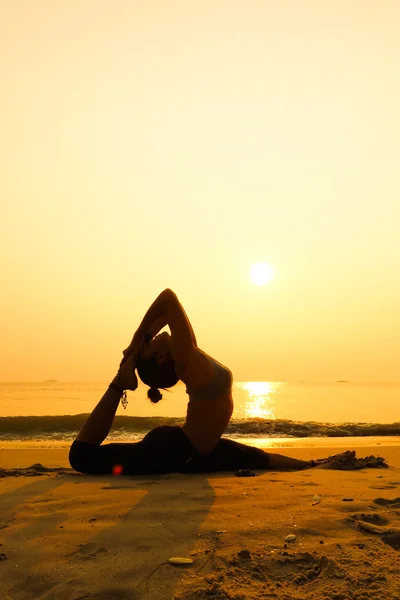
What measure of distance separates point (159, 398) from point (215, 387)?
1.79 feet

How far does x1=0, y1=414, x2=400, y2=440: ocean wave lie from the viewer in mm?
14430

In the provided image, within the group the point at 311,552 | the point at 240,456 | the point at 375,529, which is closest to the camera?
the point at 311,552

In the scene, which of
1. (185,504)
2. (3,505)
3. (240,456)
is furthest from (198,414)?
(3,505)

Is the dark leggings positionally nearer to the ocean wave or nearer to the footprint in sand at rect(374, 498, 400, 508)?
the footprint in sand at rect(374, 498, 400, 508)

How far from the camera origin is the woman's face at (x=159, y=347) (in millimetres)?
4746

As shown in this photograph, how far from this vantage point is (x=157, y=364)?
4.79 meters

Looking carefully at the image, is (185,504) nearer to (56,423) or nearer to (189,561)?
(189,561)

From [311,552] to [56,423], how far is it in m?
14.0

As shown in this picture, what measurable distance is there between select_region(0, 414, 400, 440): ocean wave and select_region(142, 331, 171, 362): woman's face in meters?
9.54

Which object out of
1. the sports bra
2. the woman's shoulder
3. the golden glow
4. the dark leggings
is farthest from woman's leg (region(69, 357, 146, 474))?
the golden glow

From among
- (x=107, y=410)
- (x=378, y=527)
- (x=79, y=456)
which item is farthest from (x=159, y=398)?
(x=378, y=527)

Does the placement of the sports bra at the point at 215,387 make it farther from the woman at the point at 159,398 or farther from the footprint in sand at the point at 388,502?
the footprint in sand at the point at 388,502

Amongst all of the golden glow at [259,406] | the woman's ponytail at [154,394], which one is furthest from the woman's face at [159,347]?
the golden glow at [259,406]

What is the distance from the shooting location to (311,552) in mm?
2602
